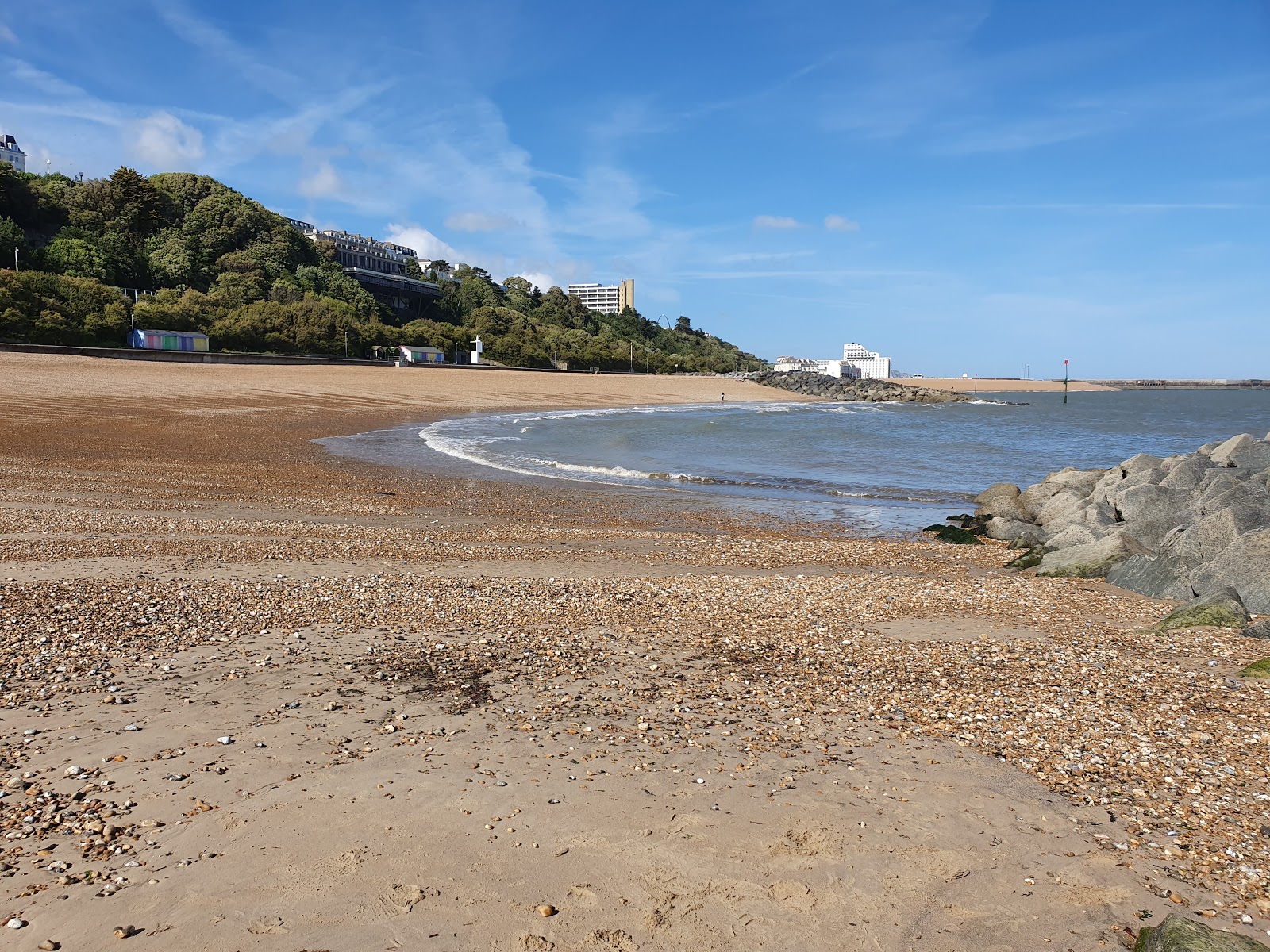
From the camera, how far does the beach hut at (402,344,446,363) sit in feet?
274

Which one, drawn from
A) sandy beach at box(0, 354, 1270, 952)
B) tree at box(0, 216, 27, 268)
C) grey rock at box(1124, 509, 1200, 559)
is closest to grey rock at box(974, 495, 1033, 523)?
grey rock at box(1124, 509, 1200, 559)

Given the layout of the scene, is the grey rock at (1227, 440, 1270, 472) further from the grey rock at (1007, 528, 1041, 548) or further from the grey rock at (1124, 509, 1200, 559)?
the grey rock at (1007, 528, 1041, 548)

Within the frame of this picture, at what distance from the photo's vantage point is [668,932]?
321cm

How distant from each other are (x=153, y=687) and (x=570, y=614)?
3.25 meters

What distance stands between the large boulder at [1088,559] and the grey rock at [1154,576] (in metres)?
0.18

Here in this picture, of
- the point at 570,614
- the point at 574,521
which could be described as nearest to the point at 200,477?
the point at 574,521

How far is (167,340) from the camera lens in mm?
60406

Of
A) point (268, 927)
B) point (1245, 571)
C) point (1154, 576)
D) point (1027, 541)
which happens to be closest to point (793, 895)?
point (268, 927)

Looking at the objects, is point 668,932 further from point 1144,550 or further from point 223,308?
point 223,308

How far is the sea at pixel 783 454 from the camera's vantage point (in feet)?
59.3

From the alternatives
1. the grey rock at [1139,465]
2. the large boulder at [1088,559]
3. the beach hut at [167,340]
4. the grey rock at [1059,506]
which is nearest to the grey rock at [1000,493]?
the grey rock at [1059,506]

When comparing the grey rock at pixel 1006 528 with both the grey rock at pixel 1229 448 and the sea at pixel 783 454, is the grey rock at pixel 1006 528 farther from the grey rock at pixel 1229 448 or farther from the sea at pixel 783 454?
the grey rock at pixel 1229 448

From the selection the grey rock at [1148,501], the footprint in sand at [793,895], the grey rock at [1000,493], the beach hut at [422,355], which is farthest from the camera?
the beach hut at [422,355]

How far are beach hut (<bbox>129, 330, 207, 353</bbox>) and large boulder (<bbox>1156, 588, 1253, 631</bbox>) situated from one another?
63292 millimetres
